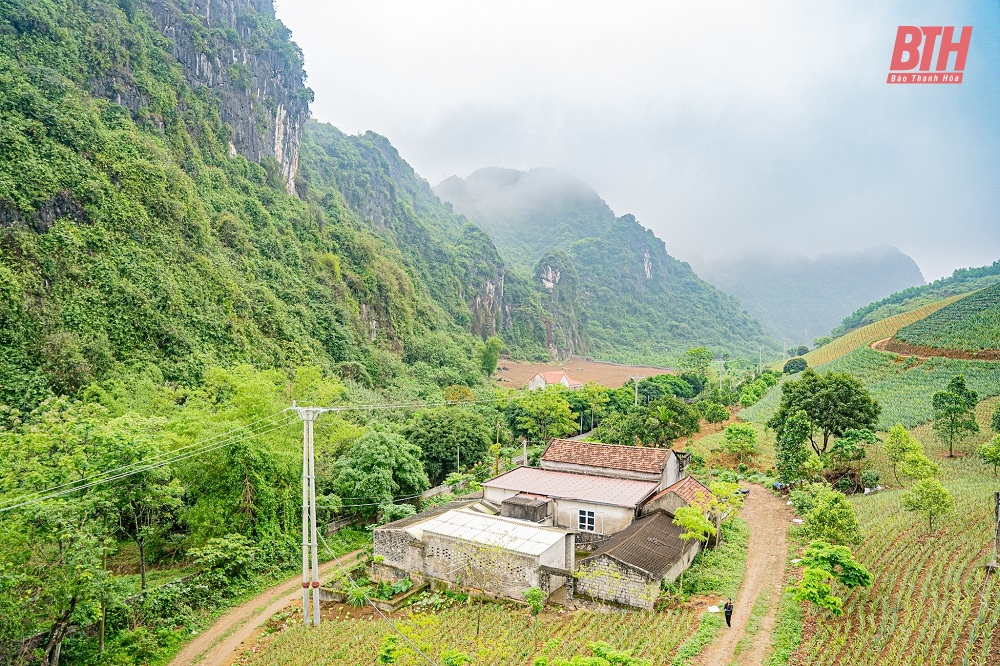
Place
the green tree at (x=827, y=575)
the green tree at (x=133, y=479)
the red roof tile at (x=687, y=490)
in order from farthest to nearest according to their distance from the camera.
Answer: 1. the red roof tile at (x=687, y=490)
2. the green tree at (x=133, y=479)
3. the green tree at (x=827, y=575)

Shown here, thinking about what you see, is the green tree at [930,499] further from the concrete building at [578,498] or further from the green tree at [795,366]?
the green tree at [795,366]

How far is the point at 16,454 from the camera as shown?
1473cm

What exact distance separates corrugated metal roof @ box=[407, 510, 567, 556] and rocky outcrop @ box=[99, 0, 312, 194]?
4367 centimetres

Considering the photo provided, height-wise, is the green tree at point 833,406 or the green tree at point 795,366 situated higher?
the green tree at point 833,406

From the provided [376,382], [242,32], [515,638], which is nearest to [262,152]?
[242,32]

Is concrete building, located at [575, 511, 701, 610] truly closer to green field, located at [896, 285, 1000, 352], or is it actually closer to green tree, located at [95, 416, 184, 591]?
green tree, located at [95, 416, 184, 591]

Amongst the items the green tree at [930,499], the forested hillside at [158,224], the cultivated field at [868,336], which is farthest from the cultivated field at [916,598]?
the cultivated field at [868,336]

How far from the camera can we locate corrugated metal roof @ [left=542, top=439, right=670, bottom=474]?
26.6 meters

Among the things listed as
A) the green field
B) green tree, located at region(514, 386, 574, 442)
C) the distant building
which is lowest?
the distant building

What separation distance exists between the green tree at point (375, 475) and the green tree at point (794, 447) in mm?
17419

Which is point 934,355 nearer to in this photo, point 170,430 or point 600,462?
point 600,462

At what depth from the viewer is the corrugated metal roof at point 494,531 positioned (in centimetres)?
1880

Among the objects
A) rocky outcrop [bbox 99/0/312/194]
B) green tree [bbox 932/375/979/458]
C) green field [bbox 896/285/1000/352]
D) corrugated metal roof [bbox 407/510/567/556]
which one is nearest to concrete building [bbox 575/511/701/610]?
corrugated metal roof [bbox 407/510/567/556]

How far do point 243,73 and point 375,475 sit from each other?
184ft
